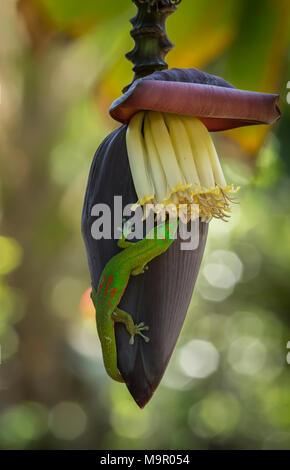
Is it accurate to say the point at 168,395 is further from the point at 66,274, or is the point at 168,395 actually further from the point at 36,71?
the point at 36,71

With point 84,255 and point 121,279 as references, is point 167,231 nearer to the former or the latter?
point 121,279

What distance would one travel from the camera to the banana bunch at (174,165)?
81cm

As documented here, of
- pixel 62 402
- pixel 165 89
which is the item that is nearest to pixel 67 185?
pixel 62 402

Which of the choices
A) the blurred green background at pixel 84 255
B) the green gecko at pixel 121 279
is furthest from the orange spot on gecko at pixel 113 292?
the blurred green background at pixel 84 255

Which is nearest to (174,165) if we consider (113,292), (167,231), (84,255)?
(167,231)

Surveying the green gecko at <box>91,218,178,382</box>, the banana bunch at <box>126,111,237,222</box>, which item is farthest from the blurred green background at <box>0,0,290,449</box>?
the green gecko at <box>91,218,178,382</box>

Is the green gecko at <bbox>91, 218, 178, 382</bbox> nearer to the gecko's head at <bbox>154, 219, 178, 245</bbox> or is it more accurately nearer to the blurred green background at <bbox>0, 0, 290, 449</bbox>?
the gecko's head at <bbox>154, 219, 178, 245</bbox>

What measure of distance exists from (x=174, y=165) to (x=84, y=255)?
8.73ft

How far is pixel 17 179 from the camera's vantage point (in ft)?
9.27

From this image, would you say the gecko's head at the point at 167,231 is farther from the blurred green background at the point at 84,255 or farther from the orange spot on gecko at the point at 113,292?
the blurred green background at the point at 84,255

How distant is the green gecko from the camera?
784mm

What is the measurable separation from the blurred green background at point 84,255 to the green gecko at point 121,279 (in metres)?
1.01

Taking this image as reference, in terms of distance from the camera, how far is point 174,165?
826 millimetres

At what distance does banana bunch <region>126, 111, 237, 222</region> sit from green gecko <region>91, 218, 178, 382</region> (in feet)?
0.14
